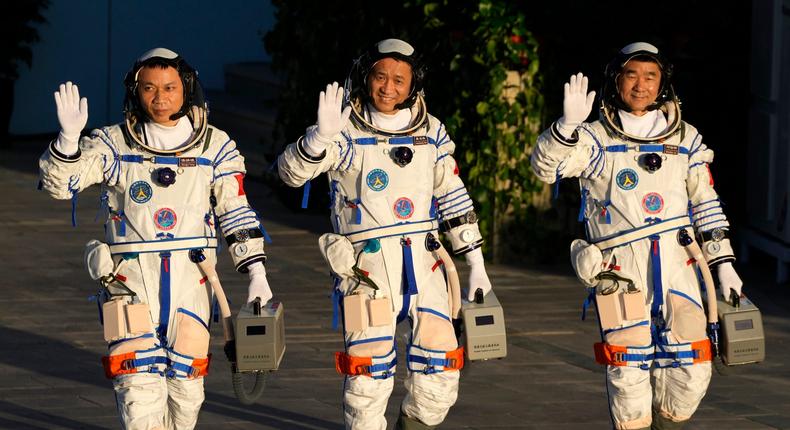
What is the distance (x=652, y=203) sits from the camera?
7871 mm

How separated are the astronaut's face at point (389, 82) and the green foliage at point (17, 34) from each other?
11.4 meters

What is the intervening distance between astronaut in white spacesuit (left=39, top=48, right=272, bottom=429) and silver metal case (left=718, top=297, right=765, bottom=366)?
2215 millimetres

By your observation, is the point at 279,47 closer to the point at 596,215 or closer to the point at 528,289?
the point at 528,289

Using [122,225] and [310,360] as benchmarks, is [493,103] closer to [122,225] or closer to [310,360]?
[310,360]

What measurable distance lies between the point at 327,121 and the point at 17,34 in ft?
39.2

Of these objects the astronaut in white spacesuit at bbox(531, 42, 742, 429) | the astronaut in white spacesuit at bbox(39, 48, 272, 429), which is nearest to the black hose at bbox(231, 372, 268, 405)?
the astronaut in white spacesuit at bbox(39, 48, 272, 429)

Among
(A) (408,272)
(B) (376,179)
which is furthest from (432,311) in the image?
(B) (376,179)

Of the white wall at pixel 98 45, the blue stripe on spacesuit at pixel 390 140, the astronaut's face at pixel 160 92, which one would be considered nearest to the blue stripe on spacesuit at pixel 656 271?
the blue stripe on spacesuit at pixel 390 140

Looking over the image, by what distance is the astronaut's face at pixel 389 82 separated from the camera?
7773 mm

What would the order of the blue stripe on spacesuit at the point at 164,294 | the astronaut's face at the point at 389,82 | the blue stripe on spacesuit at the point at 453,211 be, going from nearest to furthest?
the blue stripe on spacesuit at the point at 164,294 → the astronaut's face at the point at 389,82 → the blue stripe on spacesuit at the point at 453,211

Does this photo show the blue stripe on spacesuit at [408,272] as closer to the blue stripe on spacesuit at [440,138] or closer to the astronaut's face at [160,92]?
the blue stripe on spacesuit at [440,138]

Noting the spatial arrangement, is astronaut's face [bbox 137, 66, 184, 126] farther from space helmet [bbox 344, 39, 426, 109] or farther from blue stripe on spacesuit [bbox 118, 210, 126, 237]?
space helmet [bbox 344, 39, 426, 109]

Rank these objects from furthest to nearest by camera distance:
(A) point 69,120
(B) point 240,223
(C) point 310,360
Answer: (C) point 310,360 < (B) point 240,223 < (A) point 69,120

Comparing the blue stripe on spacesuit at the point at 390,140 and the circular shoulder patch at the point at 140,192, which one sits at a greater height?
the blue stripe on spacesuit at the point at 390,140
